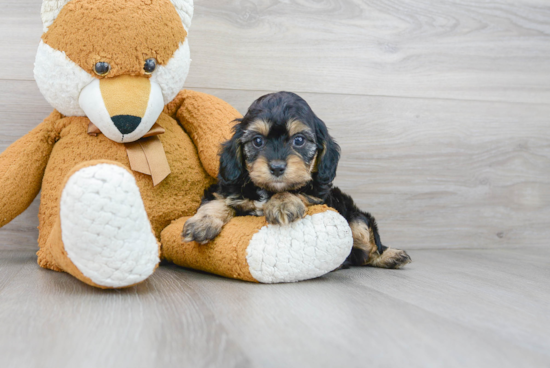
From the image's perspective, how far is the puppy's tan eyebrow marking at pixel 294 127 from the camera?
1.51 m

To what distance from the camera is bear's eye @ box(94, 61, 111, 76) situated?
1.48 metres

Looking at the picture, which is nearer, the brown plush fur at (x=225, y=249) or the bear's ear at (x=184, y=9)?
the brown plush fur at (x=225, y=249)

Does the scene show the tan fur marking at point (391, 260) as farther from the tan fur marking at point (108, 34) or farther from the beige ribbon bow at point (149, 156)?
the tan fur marking at point (108, 34)

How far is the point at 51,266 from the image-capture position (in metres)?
1.59

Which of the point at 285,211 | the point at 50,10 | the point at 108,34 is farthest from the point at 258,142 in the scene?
the point at 50,10

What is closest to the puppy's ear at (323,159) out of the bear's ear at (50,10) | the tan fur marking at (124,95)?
the tan fur marking at (124,95)

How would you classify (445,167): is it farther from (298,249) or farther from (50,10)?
(50,10)

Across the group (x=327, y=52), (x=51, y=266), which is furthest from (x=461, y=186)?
(x=51, y=266)

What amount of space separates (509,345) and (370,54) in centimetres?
169

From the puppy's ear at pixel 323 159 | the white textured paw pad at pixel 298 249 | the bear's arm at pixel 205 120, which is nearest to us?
the white textured paw pad at pixel 298 249

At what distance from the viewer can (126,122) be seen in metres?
1.48

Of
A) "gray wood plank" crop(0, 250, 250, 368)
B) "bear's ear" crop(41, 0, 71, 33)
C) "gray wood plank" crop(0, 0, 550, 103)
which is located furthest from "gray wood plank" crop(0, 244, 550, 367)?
"gray wood plank" crop(0, 0, 550, 103)

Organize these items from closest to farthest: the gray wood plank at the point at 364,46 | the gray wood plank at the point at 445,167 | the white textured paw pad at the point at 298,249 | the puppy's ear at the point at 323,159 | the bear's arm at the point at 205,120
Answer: the white textured paw pad at the point at 298,249 → the puppy's ear at the point at 323,159 → the bear's arm at the point at 205,120 → the gray wood plank at the point at 364,46 → the gray wood plank at the point at 445,167

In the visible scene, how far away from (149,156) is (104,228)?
0.55m
